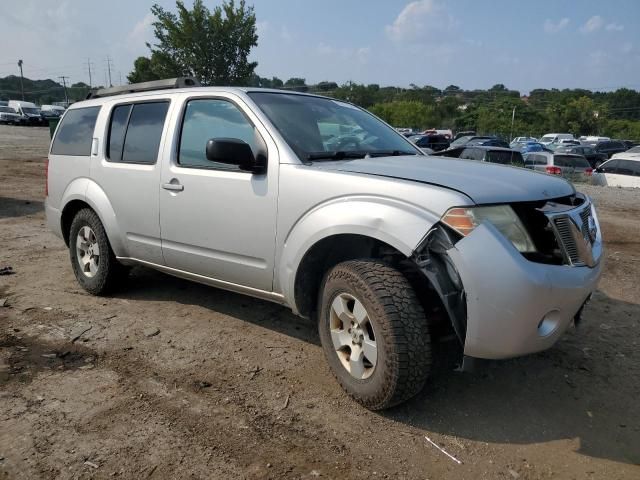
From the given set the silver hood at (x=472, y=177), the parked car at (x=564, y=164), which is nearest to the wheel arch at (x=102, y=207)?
the silver hood at (x=472, y=177)

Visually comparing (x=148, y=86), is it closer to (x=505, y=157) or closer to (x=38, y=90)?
(x=505, y=157)

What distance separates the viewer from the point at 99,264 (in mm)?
4703

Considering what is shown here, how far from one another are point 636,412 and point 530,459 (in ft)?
2.92

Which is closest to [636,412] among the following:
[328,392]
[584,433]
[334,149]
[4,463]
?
[584,433]

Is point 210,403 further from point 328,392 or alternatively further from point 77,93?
point 77,93

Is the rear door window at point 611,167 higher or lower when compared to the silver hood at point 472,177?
lower

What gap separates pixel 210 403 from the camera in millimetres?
3043

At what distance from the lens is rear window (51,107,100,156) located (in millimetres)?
4848

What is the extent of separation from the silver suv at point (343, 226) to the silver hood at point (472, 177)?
0.01 m

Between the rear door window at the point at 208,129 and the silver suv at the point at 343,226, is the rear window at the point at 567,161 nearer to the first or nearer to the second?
the silver suv at the point at 343,226

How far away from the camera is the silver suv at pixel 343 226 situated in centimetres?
258

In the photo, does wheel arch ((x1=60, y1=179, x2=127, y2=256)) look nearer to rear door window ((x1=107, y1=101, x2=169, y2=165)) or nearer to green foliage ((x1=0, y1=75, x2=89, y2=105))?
rear door window ((x1=107, y1=101, x2=169, y2=165))

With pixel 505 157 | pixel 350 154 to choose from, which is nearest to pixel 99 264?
pixel 350 154

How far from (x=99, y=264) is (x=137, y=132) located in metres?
1.24
